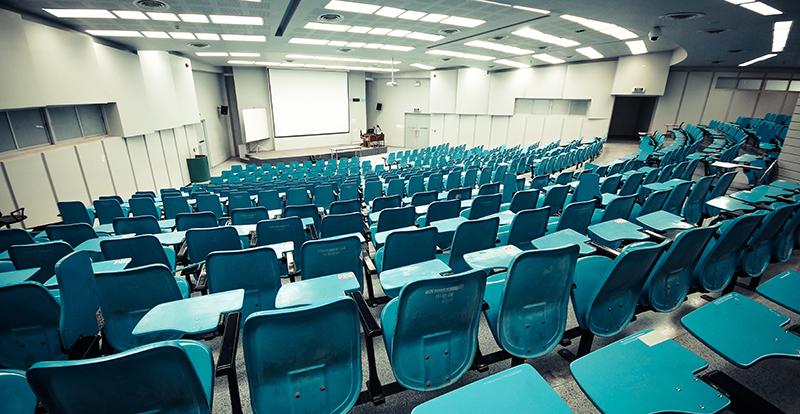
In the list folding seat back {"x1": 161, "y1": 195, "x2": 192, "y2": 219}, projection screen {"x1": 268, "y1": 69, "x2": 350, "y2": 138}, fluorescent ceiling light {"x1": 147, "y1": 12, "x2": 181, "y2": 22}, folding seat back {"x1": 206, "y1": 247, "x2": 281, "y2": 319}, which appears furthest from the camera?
projection screen {"x1": 268, "y1": 69, "x2": 350, "y2": 138}

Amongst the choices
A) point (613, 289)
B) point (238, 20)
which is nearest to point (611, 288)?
point (613, 289)

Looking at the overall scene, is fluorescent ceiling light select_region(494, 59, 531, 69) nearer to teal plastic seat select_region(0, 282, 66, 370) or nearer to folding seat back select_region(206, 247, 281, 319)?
folding seat back select_region(206, 247, 281, 319)

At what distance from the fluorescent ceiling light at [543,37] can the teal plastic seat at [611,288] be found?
9.11 metres

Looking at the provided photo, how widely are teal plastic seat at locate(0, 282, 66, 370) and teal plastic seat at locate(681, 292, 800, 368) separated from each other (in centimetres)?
368

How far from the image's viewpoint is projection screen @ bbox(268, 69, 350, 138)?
18.5 m

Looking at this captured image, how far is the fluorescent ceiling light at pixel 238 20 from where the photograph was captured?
7.39 metres

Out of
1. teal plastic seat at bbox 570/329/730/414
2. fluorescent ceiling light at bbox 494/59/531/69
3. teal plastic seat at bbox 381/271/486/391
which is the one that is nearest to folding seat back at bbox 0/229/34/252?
teal plastic seat at bbox 381/271/486/391

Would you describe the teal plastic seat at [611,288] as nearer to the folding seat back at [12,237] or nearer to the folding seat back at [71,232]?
the folding seat back at [71,232]

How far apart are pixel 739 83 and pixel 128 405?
76.6 ft

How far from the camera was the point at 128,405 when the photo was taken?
1181mm

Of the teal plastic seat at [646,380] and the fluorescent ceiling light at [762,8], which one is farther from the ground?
the fluorescent ceiling light at [762,8]

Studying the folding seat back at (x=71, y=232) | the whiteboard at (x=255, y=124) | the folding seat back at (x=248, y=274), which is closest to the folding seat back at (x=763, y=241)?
the folding seat back at (x=248, y=274)

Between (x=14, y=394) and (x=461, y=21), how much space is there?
9.74m

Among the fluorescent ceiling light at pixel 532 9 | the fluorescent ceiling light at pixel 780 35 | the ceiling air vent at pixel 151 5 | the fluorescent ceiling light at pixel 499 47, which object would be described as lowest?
the ceiling air vent at pixel 151 5
